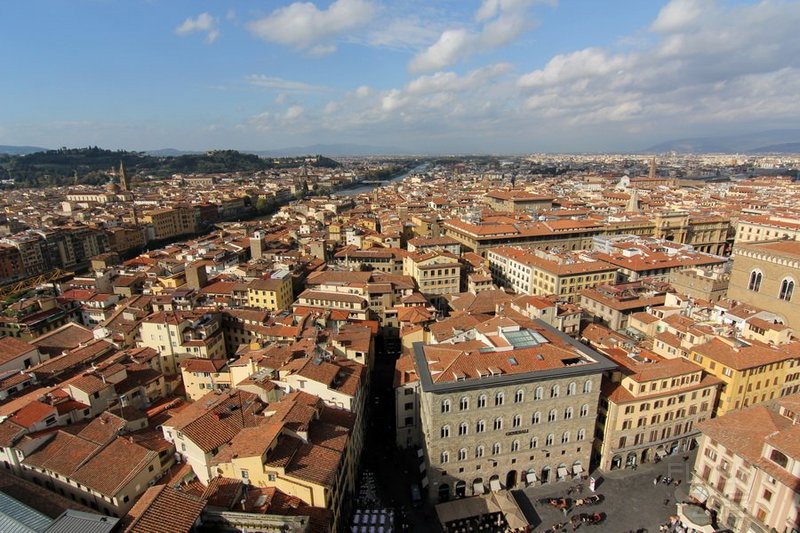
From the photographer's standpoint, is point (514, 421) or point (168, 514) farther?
point (514, 421)

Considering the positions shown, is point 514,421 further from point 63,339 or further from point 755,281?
point 63,339

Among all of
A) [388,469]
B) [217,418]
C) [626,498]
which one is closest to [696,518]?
[626,498]

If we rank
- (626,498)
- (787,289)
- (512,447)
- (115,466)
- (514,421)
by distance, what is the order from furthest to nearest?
(787,289) < (626,498) < (512,447) < (514,421) < (115,466)

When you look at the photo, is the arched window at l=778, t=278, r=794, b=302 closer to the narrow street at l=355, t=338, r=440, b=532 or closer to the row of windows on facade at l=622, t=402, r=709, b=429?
the row of windows on facade at l=622, t=402, r=709, b=429

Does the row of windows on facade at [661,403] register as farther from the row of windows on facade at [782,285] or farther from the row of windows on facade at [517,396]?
the row of windows on facade at [782,285]

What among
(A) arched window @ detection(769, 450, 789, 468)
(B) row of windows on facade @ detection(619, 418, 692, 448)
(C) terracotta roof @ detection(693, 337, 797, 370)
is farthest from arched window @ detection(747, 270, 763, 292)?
(A) arched window @ detection(769, 450, 789, 468)

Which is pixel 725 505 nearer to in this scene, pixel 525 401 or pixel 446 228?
pixel 525 401

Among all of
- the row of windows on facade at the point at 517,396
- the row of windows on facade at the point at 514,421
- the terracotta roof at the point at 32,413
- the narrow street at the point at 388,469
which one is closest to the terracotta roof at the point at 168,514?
the narrow street at the point at 388,469
